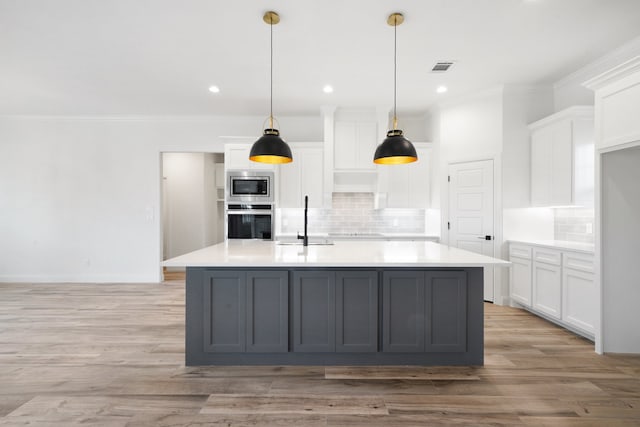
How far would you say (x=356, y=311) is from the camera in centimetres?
264

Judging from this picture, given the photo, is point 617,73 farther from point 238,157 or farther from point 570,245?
point 238,157

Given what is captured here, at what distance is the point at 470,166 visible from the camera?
4.77m

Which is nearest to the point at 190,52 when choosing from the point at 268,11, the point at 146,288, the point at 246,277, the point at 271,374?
the point at 268,11

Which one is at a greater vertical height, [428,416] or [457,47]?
[457,47]

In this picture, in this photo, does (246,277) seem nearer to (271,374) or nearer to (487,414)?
(271,374)

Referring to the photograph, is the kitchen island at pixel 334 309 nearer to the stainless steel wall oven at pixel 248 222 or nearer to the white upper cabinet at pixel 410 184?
the stainless steel wall oven at pixel 248 222

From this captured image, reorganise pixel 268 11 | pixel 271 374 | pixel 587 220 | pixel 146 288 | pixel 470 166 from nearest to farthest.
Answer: pixel 271 374 → pixel 268 11 → pixel 587 220 → pixel 470 166 → pixel 146 288

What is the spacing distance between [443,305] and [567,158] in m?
2.52

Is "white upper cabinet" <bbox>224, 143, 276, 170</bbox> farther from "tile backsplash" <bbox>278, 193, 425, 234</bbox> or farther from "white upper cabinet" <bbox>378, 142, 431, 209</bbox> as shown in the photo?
"white upper cabinet" <bbox>378, 142, 431, 209</bbox>

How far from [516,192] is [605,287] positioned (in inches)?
69.9


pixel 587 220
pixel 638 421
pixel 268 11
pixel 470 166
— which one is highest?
pixel 268 11

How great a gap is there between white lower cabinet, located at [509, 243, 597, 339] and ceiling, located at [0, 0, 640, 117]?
2.17 m

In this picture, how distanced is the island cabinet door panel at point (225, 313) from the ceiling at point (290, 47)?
7.40 ft

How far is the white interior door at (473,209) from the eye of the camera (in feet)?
14.9
